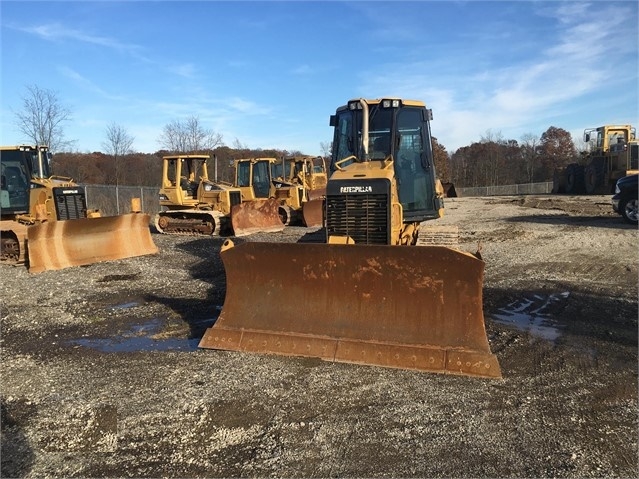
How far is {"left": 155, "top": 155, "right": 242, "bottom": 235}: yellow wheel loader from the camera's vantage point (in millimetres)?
16953

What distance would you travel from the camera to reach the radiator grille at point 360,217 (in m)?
6.28

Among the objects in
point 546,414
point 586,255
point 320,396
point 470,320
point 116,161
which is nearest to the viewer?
point 546,414

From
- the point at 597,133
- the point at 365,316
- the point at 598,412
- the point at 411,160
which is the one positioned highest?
the point at 597,133

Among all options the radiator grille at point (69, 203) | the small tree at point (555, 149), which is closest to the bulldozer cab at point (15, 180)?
the radiator grille at point (69, 203)

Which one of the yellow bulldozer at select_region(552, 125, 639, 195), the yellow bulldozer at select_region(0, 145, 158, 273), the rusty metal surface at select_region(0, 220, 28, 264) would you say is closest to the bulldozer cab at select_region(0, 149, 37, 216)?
the yellow bulldozer at select_region(0, 145, 158, 273)

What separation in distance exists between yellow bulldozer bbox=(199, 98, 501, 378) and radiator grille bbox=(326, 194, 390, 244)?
1 centimetres

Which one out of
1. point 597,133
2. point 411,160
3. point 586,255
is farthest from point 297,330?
point 597,133

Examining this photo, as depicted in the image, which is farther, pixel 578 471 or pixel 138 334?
pixel 138 334

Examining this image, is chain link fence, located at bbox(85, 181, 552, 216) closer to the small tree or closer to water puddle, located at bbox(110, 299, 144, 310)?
water puddle, located at bbox(110, 299, 144, 310)

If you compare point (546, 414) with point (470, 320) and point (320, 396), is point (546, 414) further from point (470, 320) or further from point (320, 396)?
point (320, 396)

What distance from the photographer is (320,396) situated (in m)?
4.17

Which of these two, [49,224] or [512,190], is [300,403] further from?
[512,190]

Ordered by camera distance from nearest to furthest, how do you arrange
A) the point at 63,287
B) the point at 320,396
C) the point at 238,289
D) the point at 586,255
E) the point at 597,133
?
1. the point at 320,396
2. the point at 238,289
3. the point at 63,287
4. the point at 586,255
5. the point at 597,133

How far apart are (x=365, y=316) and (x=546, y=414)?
1915mm
